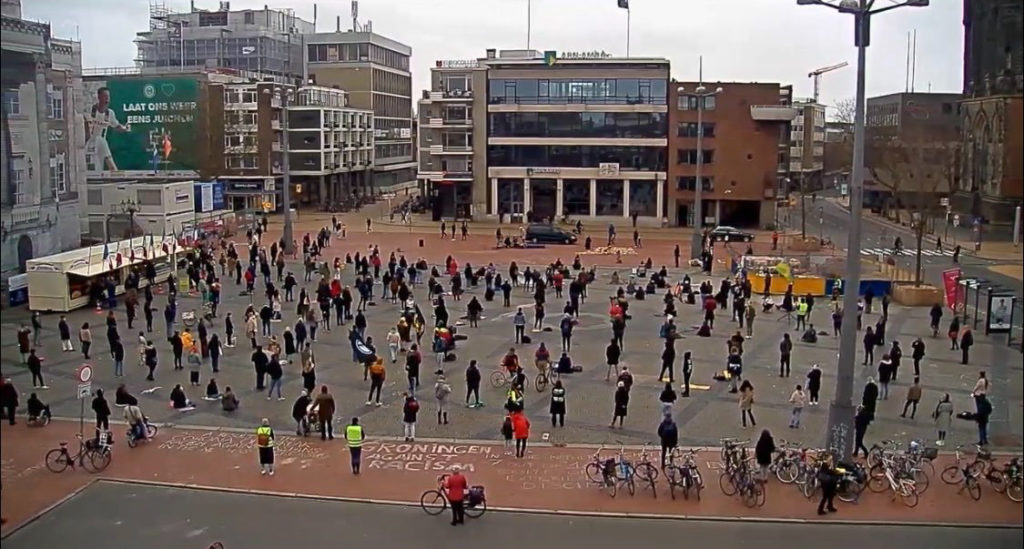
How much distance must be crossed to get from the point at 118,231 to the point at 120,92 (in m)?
34.1

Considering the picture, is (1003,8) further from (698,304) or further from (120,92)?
(120,92)

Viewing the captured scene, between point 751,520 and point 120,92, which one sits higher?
point 120,92

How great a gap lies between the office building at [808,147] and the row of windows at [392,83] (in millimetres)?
44630

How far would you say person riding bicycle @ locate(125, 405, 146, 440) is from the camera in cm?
2038

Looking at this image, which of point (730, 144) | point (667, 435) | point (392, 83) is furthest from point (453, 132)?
point (667, 435)

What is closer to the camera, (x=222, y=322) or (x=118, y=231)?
(x=222, y=322)

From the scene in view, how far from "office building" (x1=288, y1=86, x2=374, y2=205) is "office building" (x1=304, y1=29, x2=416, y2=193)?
887 centimetres

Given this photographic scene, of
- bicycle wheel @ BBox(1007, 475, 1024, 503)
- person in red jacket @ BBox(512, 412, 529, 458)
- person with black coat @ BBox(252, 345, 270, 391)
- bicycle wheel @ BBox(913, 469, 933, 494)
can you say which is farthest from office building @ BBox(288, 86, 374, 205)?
bicycle wheel @ BBox(1007, 475, 1024, 503)

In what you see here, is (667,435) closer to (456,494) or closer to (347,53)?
(456,494)

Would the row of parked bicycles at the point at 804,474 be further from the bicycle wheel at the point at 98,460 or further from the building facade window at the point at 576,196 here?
the building facade window at the point at 576,196

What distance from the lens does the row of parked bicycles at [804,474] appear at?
56.3ft

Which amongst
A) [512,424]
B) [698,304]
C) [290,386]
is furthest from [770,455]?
[698,304]

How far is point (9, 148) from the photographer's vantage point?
825cm

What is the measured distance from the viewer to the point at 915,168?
65312 millimetres
